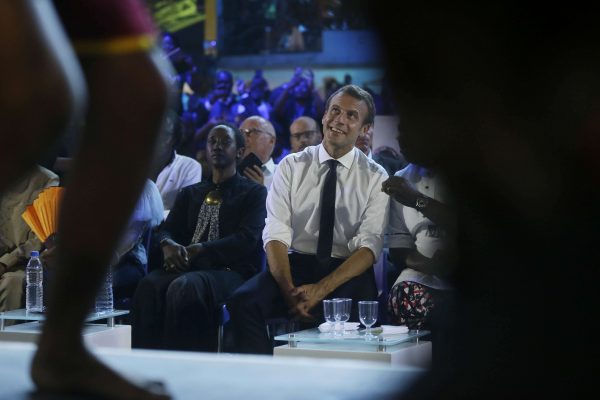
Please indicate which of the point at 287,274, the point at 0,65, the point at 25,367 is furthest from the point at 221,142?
the point at 0,65

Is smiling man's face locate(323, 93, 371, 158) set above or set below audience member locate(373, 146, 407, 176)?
above

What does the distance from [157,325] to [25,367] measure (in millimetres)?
2806

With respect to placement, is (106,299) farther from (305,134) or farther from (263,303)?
(305,134)

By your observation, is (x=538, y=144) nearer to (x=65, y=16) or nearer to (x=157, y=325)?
(x=65, y=16)

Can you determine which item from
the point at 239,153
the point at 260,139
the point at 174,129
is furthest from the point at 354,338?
the point at 174,129

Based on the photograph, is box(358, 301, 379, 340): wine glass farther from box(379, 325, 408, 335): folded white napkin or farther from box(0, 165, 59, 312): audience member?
box(0, 165, 59, 312): audience member

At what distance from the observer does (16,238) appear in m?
4.42

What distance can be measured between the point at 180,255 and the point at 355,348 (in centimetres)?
106

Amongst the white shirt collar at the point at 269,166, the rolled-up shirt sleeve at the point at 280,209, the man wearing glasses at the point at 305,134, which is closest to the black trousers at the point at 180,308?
the rolled-up shirt sleeve at the point at 280,209

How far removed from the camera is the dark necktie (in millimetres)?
3758

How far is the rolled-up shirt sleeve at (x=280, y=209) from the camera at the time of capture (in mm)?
3805

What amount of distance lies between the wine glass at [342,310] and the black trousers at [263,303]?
255 millimetres

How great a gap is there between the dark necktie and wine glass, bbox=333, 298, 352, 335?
0.36 meters

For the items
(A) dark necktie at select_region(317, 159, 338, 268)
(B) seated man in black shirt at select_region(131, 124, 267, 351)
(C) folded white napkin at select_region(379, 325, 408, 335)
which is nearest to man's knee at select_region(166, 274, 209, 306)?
(B) seated man in black shirt at select_region(131, 124, 267, 351)
